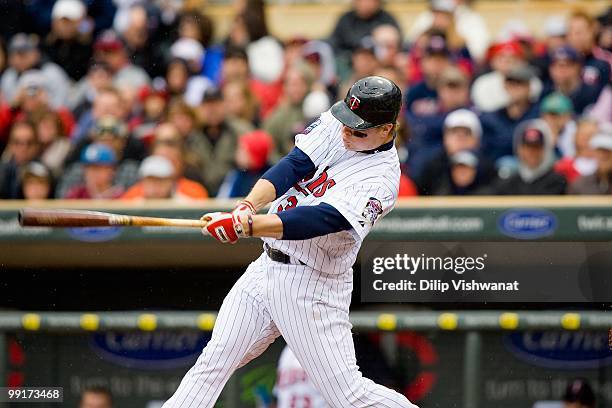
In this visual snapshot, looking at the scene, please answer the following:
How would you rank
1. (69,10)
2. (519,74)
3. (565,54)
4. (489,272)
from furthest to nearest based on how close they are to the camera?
(69,10) → (565,54) → (519,74) → (489,272)

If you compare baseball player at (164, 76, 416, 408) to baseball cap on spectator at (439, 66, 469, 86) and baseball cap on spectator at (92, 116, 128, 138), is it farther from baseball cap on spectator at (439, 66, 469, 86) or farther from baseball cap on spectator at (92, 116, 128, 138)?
baseball cap on spectator at (92, 116, 128, 138)

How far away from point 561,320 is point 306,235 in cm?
174

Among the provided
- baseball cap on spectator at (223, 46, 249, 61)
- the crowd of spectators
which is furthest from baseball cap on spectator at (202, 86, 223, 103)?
baseball cap on spectator at (223, 46, 249, 61)

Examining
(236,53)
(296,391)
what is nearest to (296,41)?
(236,53)

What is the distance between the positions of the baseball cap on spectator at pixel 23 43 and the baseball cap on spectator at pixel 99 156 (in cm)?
223

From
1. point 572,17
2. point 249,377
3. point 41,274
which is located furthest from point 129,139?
A: point 572,17

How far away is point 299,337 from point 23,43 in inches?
210

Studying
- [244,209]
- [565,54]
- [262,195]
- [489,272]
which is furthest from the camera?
[565,54]

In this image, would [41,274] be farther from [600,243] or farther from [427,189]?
[600,243]

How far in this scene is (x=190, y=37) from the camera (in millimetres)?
8438

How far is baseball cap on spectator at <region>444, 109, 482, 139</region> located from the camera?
21.7ft

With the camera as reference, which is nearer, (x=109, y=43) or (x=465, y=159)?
(x=465, y=159)

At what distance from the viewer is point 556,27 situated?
25.7 ft

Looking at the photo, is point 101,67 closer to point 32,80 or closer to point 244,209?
point 32,80
